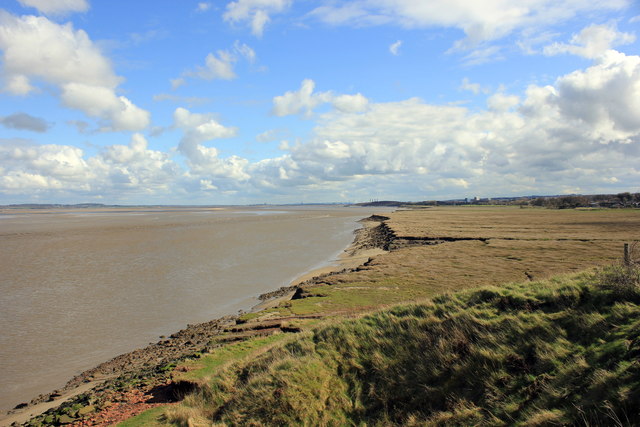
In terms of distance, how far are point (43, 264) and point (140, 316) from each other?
23.3 metres

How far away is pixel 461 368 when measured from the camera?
7.93 m

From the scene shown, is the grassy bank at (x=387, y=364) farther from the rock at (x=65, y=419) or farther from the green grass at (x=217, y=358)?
the rock at (x=65, y=419)

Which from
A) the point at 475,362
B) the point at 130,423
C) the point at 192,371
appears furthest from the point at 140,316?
the point at 475,362

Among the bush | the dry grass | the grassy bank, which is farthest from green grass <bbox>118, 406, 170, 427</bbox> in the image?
the bush

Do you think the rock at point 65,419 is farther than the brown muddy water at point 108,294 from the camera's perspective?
No

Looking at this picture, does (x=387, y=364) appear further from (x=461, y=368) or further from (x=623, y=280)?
(x=623, y=280)

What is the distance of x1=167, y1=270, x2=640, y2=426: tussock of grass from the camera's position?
6344mm

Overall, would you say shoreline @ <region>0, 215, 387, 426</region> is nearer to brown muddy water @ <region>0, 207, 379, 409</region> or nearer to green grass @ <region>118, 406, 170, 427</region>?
brown muddy water @ <region>0, 207, 379, 409</region>

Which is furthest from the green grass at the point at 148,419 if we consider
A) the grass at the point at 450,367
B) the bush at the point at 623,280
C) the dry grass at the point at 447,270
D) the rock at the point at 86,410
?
the bush at the point at 623,280

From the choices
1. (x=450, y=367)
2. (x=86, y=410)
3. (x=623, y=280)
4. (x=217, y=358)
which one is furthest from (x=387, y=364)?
(x=86, y=410)

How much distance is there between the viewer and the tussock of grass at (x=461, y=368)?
20.8 ft

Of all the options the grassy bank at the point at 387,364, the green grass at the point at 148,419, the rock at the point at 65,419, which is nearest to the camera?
the grassy bank at the point at 387,364

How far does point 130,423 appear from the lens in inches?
355

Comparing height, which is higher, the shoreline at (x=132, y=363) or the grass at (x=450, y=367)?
the grass at (x=450, y=367)
